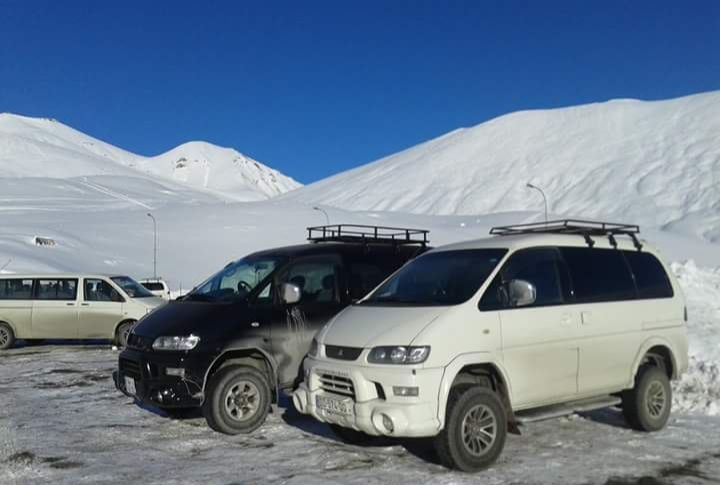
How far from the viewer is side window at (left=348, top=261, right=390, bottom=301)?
8.38m

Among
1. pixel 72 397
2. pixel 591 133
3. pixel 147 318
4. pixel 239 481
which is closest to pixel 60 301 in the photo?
pixel 72 397

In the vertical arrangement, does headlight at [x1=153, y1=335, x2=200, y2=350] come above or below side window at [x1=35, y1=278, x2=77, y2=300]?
below

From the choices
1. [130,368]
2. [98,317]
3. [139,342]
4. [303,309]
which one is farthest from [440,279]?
[98,317]

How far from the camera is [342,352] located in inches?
240

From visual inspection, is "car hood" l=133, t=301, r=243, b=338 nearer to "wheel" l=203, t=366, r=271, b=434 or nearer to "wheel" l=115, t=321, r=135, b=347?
"wheel" l=203, t=366, r=271, b=434

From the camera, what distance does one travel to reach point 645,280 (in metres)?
7.46

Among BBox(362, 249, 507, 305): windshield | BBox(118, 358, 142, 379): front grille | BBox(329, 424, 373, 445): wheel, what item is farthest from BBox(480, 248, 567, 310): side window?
BBox(118, 358, 142, 379): front grille

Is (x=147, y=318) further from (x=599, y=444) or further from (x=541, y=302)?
(x=599, y=444)

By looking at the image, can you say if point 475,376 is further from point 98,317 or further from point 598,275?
point 98,317

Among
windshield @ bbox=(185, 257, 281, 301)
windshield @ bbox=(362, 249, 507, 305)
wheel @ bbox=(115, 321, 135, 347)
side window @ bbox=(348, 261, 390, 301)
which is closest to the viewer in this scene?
windshield @ bbox=(362, 249, 507, 305)

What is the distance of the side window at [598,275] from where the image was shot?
6857 mm

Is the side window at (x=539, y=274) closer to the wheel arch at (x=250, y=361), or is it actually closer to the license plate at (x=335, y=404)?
the license plate at (x=335, y=404)

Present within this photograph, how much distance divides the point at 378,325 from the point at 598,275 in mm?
2464

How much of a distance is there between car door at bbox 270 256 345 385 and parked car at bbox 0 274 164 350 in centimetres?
772
